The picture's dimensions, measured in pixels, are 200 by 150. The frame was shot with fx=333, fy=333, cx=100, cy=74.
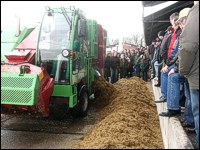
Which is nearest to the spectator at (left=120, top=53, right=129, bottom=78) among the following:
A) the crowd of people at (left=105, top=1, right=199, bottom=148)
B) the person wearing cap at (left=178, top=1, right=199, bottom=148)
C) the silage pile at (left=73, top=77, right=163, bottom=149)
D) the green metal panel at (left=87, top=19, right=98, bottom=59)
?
the green metal panel at (left=87, top=19, right=98, bottom=59)

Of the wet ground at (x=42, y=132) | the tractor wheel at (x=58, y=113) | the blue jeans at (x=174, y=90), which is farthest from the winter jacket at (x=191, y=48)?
the tractor wheel at (x=58, y=113)

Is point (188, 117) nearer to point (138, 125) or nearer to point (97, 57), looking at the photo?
point (138, 125)

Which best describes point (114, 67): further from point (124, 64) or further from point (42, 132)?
point (42, 132)

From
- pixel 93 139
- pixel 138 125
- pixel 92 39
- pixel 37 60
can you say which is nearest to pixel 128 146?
pixel 93 139

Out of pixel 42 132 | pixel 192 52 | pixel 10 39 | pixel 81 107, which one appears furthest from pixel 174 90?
pixel 10 39

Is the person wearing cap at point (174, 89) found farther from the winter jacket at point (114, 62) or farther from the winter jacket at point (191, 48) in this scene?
the winter jacket at point (114, 62)

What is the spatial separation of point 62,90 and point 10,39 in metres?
1.95

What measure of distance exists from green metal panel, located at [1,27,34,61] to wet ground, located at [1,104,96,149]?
1.71 metres

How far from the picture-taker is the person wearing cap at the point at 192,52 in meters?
3.90

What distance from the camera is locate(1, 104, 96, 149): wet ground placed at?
6207 mm

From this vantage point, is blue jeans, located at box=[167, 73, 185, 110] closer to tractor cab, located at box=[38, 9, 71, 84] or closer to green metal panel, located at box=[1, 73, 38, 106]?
green metal panel, located at box=[1, 73, 38, 106]

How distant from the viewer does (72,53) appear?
25.0 feet

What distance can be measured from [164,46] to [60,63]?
2.38 m

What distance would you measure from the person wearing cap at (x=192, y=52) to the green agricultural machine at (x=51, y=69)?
3.03 meters
